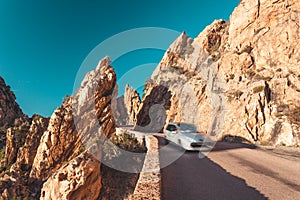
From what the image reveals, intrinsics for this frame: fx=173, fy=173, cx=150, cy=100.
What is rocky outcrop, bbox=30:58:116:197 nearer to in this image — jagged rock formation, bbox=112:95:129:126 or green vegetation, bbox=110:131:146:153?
green vegetation, bbox=110:131:146:153

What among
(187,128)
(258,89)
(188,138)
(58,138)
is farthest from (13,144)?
(258,89)

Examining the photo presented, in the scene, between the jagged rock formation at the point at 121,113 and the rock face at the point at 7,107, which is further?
the jagged rock formation at the point at 121,113

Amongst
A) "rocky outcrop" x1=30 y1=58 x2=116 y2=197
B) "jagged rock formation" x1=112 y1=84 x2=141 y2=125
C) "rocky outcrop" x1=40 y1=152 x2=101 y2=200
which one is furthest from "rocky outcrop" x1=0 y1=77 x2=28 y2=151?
"rocky outcrop" x1=40 y1=152 x2=101 y2=200

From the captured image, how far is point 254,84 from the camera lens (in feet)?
74.1

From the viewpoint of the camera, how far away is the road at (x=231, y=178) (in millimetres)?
5400

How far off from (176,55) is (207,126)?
3315 cm

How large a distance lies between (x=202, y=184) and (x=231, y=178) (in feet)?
4.51

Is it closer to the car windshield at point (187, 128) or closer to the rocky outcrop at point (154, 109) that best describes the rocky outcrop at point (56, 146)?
the rocky outcrop at point (154, 109)

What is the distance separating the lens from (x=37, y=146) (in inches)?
1264

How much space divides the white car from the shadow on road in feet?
9.24

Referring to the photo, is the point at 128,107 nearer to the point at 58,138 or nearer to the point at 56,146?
the point at 58,138

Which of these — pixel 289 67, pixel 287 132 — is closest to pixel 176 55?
pixel 289 67

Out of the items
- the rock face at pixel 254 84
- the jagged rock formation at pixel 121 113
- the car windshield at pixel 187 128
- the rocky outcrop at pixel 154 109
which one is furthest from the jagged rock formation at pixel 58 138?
the jagged rock formation at pixel 121 113

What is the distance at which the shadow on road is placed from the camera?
5.34 meters
